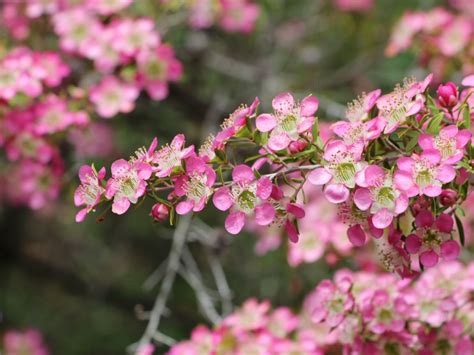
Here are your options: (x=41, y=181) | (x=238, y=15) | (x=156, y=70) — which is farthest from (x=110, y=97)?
(x=238, y=15)

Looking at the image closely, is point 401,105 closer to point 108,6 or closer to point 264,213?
point 264,213

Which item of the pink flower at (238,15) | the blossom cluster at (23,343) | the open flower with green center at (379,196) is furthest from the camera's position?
the blossom cluster at (23,343)

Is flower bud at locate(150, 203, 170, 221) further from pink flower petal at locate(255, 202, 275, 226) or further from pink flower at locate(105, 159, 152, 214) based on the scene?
pink flower petal at locate(255, 202, 275, 226)

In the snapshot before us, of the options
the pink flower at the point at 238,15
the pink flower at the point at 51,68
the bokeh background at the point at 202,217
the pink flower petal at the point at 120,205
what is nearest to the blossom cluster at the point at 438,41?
the bokeh background at the point at 202,217

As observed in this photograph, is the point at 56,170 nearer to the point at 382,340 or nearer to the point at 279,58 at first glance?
the point at 382,340

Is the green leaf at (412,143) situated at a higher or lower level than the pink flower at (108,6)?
lower

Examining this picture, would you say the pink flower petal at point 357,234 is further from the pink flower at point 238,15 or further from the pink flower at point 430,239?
the pink flower at point 238,15

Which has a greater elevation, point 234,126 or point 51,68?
point 51,68
